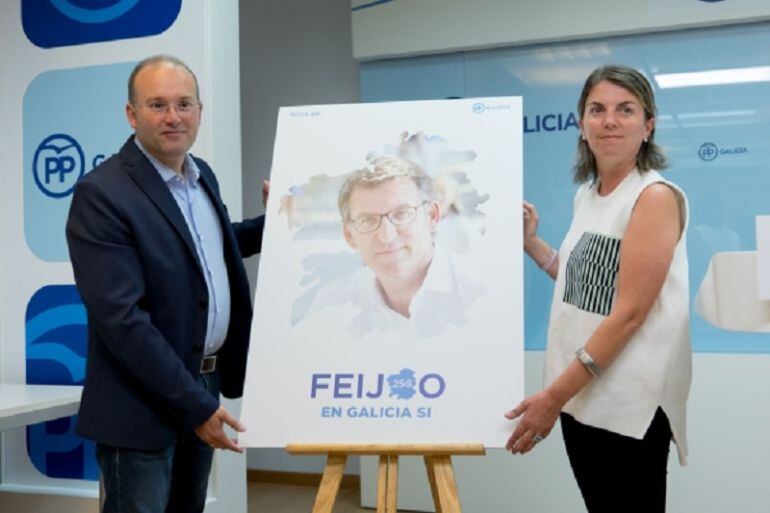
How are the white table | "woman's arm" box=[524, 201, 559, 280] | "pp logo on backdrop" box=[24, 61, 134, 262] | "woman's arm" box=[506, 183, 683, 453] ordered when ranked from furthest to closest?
1. "pp logo on backdrop" box=[24, 61, 134, 262]
2. the white table
3. "woman's arm" box=[524, 201, 559, 280]
4. "woman's arm" box=[506, 183, 683, 453]

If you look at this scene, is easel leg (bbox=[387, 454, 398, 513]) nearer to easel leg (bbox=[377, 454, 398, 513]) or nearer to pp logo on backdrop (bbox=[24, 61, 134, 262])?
easel leg (bbox=[377, 454, 398, 513])

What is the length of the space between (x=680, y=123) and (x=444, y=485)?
8.32 ft

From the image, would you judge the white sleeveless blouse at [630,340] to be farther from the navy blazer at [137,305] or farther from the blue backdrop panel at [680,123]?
the blue backdrop panel at [680,123]

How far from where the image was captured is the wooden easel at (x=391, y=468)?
5.98 ft

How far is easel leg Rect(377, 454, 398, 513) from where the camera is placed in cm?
184

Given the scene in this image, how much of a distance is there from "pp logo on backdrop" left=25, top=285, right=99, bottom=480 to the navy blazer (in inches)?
59.5

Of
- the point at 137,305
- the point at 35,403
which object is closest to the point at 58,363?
the point at 35,403

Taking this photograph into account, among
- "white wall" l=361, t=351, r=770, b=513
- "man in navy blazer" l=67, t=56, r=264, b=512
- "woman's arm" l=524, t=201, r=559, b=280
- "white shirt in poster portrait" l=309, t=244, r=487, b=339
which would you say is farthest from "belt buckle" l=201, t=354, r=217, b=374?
"white wall" l=361, t=351, r=770, b=513

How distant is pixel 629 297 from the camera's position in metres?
1.82

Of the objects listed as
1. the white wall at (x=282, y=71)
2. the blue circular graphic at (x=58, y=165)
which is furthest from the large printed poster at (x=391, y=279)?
the white wall at (x=282, y=71)

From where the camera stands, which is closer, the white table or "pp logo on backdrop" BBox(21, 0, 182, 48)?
the white table

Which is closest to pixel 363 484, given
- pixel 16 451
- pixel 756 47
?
pixel 16 451

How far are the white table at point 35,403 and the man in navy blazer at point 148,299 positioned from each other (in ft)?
3.05

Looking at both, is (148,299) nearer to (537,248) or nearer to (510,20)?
(537,248)
